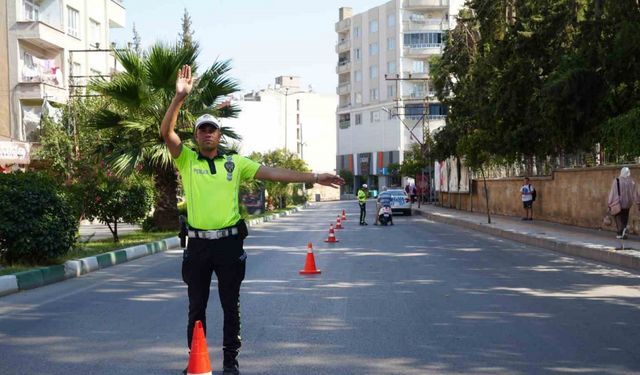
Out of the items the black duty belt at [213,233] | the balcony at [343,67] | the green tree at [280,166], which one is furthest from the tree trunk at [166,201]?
the balcony at [343,67]

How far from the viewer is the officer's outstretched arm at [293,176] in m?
5.76

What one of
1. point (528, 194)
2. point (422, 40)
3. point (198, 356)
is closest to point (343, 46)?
point (422, 40)

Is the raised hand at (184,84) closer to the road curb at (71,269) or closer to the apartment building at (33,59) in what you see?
the road curb at (71,269)

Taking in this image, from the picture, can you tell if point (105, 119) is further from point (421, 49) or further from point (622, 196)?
point (421, 49)

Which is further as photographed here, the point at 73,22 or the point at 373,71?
the point at 373,71

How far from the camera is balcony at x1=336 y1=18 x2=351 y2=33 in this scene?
3824 inches

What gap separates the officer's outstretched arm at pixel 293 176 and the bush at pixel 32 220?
7697 millimetres

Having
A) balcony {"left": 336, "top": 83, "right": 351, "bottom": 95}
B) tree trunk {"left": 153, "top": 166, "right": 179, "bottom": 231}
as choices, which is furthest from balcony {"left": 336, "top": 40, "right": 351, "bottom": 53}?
tree trunk {"left": 153, "top": 166, "right": 179, "bottom": 231}

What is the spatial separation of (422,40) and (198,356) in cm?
8446

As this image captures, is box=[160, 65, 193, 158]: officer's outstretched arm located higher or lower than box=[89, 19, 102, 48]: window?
lower

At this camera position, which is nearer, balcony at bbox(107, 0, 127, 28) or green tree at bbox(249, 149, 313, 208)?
balcony at bbox(107, 0, 127, 28)

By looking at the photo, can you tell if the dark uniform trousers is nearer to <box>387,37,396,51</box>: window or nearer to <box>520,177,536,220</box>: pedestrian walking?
<box>520,177,536,220</box>: pedestrian walking

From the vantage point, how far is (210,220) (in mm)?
5551

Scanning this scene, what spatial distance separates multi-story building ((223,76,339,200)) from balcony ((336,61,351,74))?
8.67 metres
